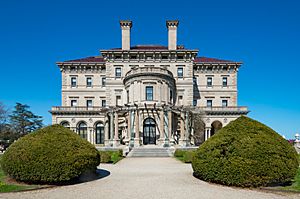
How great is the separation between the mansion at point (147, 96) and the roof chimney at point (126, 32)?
170 mm

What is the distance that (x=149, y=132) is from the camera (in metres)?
34.1

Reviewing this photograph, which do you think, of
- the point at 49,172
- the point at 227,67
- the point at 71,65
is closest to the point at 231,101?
the point at 227,67

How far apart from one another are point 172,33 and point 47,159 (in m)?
36.0

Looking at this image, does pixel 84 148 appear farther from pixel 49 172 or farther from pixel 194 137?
pixel 194 137

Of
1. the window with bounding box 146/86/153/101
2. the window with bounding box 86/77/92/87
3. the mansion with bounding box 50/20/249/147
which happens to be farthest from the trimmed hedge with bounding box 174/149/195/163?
the window with bounding box 86/77/92/87

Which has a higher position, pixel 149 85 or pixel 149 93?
pixel 149 85

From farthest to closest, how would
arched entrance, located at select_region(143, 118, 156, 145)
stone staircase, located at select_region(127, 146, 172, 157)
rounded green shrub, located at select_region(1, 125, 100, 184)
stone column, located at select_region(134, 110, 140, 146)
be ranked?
arched entrance, located at select_region(143, 118, 156, 145) → stone column, located at select_region(134, 110, 140, 146) → stone staircase, located at select_region(127, 146, 172, 157) → rounded green shrub, located at select_region(1, 125, 100, 184)

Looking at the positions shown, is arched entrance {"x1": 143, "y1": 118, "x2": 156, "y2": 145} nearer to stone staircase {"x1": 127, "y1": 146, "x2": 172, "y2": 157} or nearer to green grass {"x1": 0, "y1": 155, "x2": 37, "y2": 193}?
stone staircase {"x1": 127, "y1": 146, "x2": 172, "y2": 157}

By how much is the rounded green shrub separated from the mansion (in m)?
19.8

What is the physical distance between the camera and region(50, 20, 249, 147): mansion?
32.7 meters

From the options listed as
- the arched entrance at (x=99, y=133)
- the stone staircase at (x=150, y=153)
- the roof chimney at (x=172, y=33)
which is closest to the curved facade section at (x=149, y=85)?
the stone staircase at (x=150, y=153)

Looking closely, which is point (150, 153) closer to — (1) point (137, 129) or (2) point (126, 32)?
(1) point (137, 129)

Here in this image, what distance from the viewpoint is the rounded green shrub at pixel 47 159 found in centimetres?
964

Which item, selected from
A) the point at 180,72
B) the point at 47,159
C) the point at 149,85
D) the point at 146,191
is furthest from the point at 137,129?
the point at 146,191
